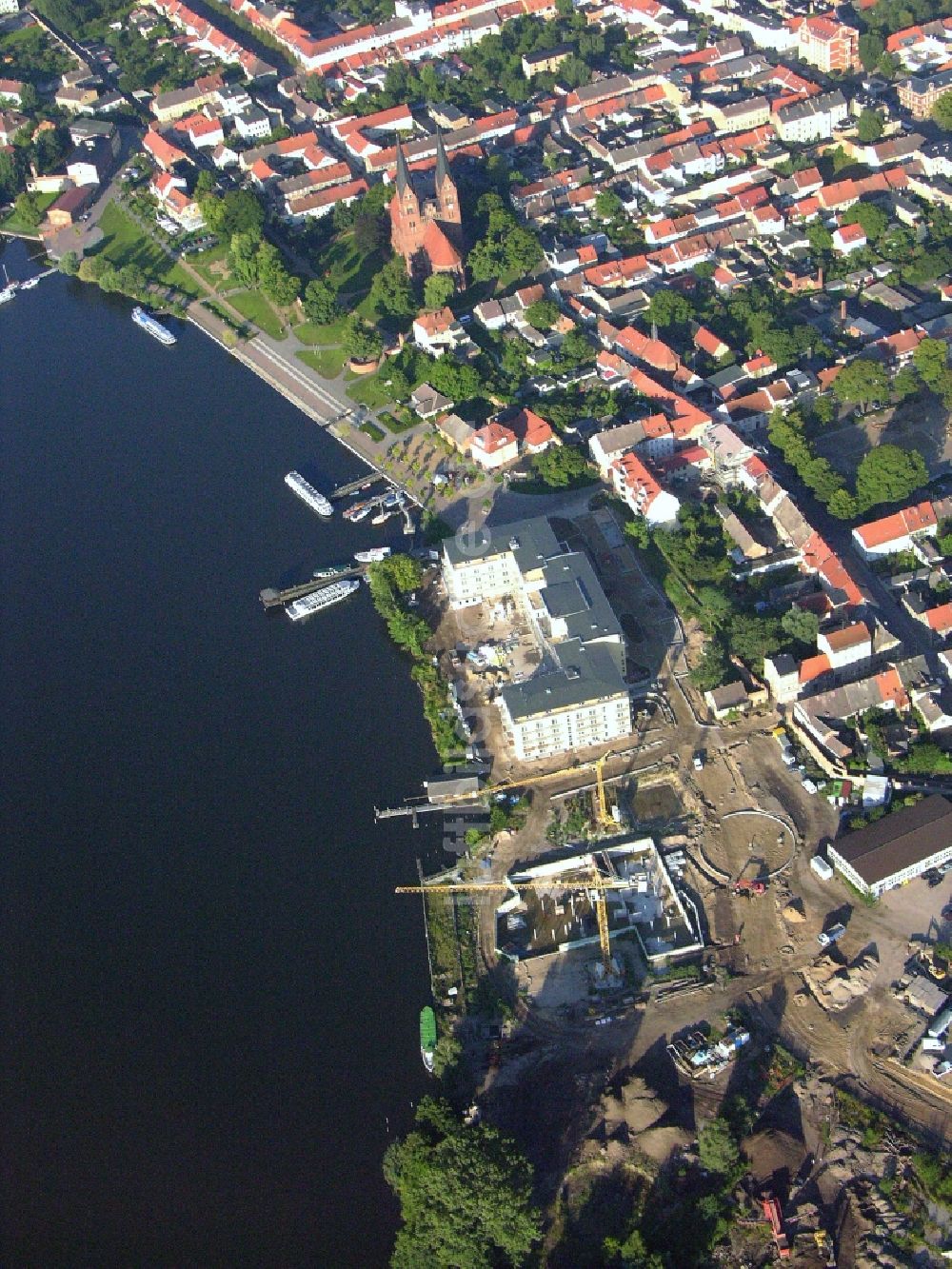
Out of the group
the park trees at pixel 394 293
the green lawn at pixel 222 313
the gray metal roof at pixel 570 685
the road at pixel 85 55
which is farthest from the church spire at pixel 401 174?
the gray metal roof at pixel 570 685

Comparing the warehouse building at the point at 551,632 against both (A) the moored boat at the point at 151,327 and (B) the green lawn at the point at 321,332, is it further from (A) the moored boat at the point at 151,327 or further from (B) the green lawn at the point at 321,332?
(A) the moored boat at the point at 151,327

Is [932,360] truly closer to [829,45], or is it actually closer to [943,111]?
[943,111]

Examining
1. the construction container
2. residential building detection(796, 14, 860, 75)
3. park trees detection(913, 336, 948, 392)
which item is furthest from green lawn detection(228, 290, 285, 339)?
the construction container

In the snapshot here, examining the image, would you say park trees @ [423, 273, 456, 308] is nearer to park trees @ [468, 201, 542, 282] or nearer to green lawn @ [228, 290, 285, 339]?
park trees @ [468, 201, 542, 282]

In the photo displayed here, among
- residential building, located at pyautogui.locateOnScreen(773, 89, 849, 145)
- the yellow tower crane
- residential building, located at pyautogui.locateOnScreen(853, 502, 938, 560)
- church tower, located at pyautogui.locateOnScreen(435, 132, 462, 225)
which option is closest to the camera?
the yellow tower crane

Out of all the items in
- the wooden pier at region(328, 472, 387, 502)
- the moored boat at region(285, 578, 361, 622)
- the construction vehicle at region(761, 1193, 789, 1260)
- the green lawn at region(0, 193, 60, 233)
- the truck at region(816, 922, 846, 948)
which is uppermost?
the green lawn at region(0, 193, 60, 233)

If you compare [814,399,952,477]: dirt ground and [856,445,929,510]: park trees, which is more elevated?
[856,445,929,510]: park trees
